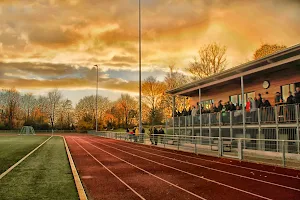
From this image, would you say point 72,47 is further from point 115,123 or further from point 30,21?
point 115,123

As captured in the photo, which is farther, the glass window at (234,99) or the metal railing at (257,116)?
the glass window at (234,99)

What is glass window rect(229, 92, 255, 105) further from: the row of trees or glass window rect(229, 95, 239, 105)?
the row of trees

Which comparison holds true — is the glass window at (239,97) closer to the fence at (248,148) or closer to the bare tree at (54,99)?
the fence at (248,148)

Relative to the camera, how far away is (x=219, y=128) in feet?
78.0

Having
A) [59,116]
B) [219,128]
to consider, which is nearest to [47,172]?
[219,128]

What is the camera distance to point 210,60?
4778 centimetres

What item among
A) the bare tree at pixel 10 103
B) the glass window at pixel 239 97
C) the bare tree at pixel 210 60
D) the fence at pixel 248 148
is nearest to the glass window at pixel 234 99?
the glass window at pixel 239 97

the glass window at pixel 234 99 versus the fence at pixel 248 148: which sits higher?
the glass window at pixel 234 99

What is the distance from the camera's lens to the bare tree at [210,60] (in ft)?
155

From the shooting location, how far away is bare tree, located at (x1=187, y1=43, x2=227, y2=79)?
155 ft

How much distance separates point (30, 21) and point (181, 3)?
1664 cm

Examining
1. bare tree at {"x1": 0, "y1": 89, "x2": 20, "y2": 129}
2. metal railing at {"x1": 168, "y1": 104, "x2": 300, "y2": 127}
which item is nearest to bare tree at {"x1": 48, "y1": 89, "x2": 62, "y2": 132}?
bare tree at {"x1": 0, "y1": 89, "x2": 20, "y2": 129}

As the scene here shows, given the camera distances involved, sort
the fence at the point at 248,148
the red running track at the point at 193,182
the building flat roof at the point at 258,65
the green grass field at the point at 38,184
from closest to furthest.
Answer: the green grass field at the point at 38,184
the red running track at the point at 193,182
the fence at the point at 248,148
the building flat roof at the point at 258,65

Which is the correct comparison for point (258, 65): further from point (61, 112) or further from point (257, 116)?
point (61, 112)
